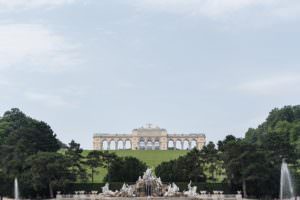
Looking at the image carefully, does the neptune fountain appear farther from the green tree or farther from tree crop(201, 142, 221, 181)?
tree crop(201, 142, 221, 181)

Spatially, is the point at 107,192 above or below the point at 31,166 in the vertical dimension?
below

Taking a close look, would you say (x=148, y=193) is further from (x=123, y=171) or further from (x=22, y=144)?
(x=22, y=144)

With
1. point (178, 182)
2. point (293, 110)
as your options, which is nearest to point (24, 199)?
point (178, 182)

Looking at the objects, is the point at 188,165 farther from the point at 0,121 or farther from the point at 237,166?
the point at 0,121

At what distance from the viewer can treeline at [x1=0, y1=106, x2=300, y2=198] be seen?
72500 millimetres

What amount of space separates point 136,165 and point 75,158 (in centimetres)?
845

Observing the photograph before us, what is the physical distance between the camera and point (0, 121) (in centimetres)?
11219

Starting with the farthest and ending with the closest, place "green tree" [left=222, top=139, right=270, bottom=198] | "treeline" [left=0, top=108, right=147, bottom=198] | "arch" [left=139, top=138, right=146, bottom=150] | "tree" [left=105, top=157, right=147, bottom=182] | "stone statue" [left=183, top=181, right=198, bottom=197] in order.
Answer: "arch" [left=139, top=138, right=146, bottom=150] → "tree" [left=105, top=157, right=147, bottom=182] → "treeline" [left=0, top=108, right=147, bottom=198] → "stone statue" [left=183, top=181, right=198, bottom=197] → "green tree" [left=222, top=139, right=270, bottom=198]

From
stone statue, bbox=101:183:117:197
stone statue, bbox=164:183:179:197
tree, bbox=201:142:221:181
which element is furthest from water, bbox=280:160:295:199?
stone statue, bbox=101:183:117:197

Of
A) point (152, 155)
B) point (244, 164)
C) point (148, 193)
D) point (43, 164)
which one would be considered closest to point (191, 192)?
point (148, 193)

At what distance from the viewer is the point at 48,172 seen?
73.1 metres

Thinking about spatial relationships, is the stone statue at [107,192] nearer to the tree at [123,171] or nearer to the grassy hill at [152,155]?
the tree at [123,171]

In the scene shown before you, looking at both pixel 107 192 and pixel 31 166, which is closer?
pixel 107 192

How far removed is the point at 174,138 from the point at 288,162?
79.9 meters
